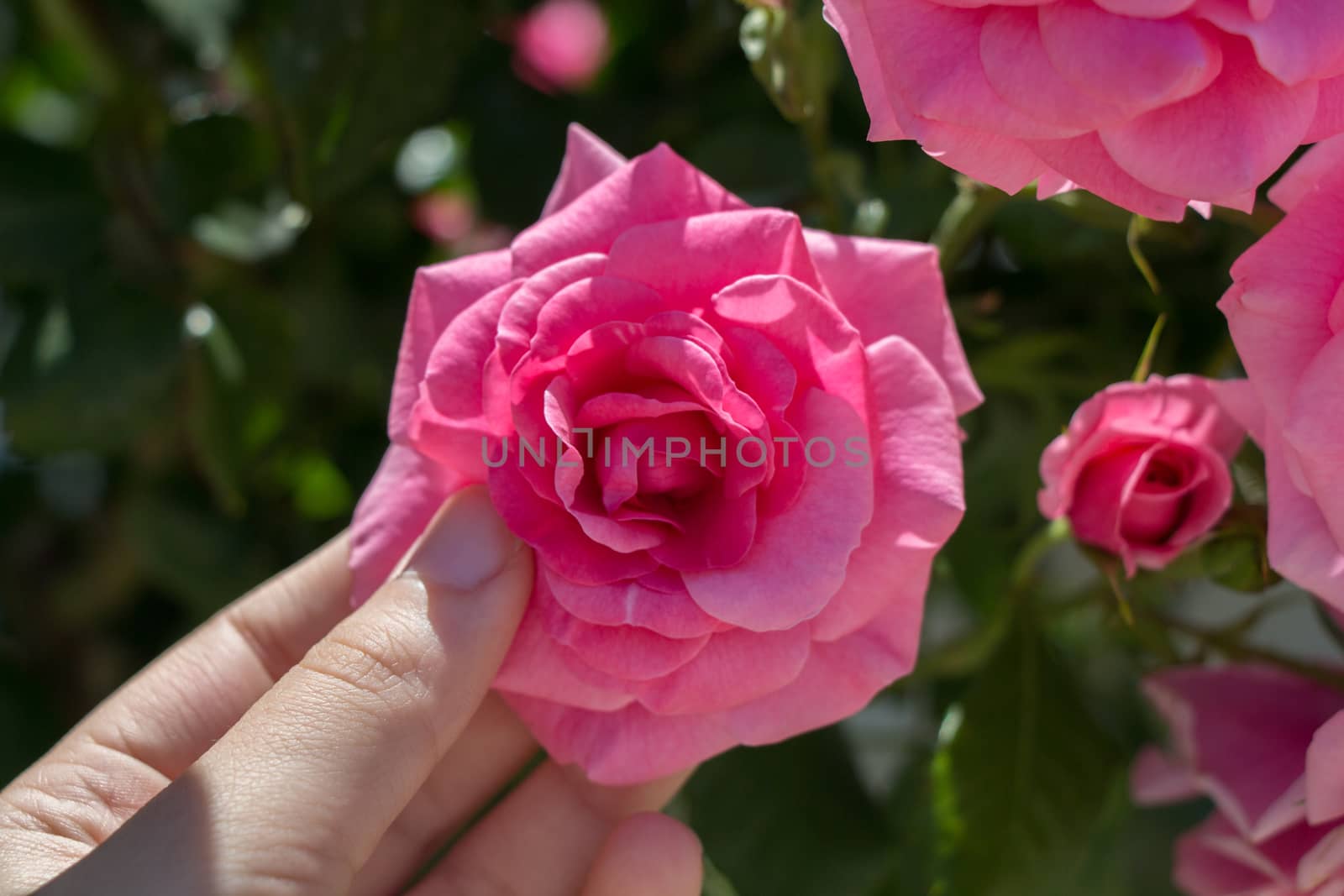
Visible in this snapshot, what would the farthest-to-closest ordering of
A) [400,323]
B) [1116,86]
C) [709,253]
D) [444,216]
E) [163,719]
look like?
[444,216]
[400,323]
[163,719]
[709,253]
[1116,86]

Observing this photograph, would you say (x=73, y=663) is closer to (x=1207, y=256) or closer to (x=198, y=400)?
(x=198, y=400)

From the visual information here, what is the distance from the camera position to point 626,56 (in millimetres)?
774

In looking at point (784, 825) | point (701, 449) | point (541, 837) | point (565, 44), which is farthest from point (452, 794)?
point (565, 44)

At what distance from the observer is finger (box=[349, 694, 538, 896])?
1.83 feet

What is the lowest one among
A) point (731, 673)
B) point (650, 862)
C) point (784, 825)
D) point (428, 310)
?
point (784, 825)

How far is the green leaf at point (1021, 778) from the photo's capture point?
1.73 ft

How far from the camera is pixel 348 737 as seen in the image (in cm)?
40

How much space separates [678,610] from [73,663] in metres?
0.75

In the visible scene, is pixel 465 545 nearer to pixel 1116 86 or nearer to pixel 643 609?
pixel 643 609

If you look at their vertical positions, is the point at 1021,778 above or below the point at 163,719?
below

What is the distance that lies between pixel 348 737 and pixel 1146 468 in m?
0.33

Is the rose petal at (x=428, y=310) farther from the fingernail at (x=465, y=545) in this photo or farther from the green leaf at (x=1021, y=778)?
the green leaf at (x=1021, y=778)

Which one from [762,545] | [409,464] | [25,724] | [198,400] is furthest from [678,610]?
[25,724]

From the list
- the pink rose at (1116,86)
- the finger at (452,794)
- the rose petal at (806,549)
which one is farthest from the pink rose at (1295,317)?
the finger at (452,794)
